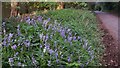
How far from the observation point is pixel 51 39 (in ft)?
11.5

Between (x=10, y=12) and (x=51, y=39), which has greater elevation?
(x=51, y=39)

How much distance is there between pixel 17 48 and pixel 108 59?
163 cm

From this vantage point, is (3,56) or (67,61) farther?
(67,61)

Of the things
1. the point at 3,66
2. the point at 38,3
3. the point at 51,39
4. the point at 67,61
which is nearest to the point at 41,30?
the point at 51,39

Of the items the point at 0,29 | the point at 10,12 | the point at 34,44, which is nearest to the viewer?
the point at 34,44

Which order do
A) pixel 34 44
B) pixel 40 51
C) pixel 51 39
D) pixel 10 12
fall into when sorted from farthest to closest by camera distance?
pixel 10 12 < pixel 51 39 < pixel 34 44 < pixel 40 51

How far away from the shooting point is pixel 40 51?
3.02m

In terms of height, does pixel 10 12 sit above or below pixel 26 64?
below

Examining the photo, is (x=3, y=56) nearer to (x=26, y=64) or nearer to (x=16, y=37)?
(x=26, y=64)

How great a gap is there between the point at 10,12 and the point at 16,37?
6812 mm

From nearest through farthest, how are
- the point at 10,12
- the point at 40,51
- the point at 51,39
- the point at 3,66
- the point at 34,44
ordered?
1. the point at 3,66
2. the point at 40,51
3. the point at 34,44
4. the point at 51,39
5. the point at 10,12

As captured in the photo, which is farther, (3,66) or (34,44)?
(34,44)

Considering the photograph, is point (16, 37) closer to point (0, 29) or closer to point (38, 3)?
point (0, 29)

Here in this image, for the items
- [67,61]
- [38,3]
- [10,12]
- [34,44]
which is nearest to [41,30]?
[34,44]
